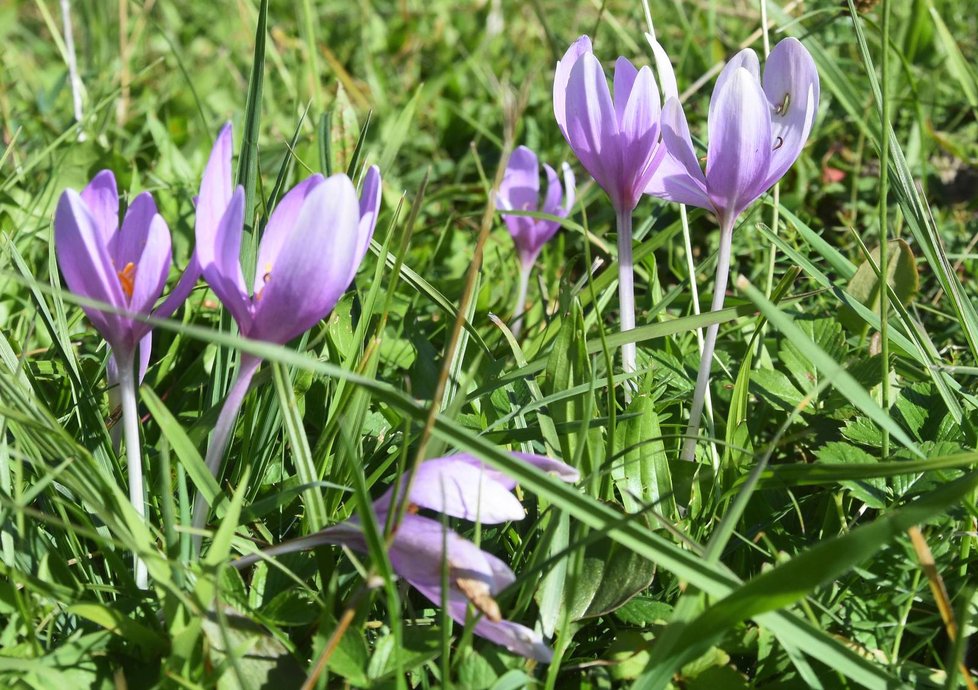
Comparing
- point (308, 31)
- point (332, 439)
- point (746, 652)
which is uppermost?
point (308, 31)

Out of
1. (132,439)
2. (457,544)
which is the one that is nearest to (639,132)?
(457,544)

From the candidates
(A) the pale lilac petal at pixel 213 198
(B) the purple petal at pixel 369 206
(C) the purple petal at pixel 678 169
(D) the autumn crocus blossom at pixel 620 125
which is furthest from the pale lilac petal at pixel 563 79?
(A) the pale lilac petal at pixel 213 198

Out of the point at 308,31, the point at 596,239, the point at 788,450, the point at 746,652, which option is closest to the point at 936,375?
the point at 788,450

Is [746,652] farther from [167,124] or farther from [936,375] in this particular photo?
[167,124]

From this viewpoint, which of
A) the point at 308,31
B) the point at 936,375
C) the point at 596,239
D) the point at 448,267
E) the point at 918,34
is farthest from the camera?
the point at 918,34

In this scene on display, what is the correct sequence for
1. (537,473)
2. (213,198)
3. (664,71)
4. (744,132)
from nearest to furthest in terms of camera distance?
(537,473), (213,198), (744,132), (664,71)

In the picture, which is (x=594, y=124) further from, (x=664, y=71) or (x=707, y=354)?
(x=707, y=354)

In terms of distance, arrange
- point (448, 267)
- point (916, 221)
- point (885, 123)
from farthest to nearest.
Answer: point (448, 267) < point (916, 221) < point (885, 123)

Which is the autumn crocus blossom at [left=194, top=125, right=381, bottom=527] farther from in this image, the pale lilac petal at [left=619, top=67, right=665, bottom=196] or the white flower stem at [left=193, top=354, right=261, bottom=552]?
the pale lilac petal at [left=619, top=67, right=665, bottom=196]
